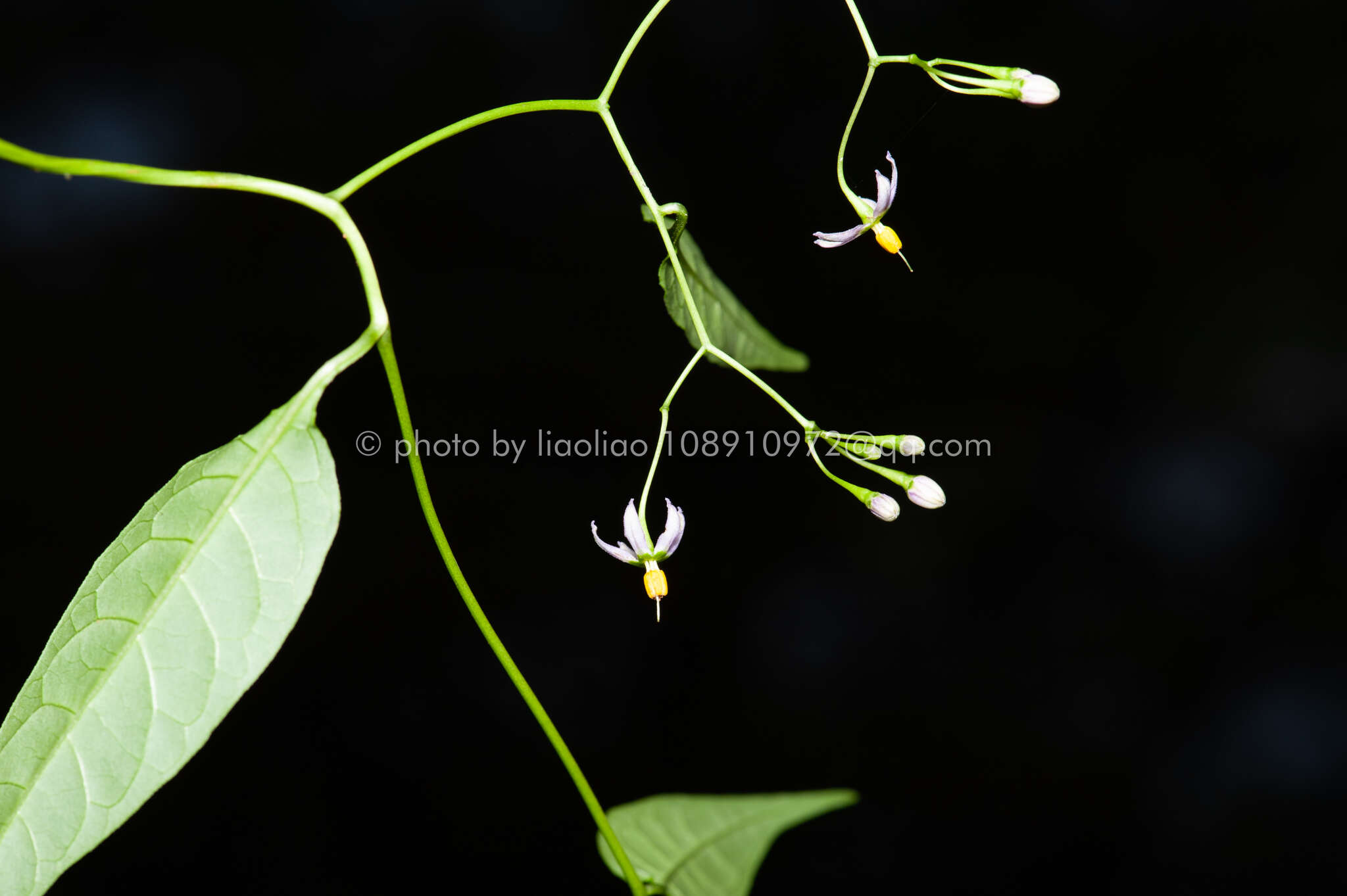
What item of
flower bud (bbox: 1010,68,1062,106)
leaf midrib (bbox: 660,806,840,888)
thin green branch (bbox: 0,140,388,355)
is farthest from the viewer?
leaf midrib (bbox: 660,806,840,888)

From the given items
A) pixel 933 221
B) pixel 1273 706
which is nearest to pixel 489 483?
pixel 933 221

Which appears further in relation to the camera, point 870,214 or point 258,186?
point 870,214

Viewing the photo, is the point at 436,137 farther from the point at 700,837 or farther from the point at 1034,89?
the point at 700,837

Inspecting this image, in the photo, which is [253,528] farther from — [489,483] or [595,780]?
[595,780]

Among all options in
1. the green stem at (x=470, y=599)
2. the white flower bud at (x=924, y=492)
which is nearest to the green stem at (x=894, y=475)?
the white flower bud at (x=924, y=492)

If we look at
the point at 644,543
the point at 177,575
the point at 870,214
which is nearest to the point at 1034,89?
the point at 870,214

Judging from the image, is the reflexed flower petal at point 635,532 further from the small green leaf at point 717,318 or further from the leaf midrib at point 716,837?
the leaf midrib at point 716,837

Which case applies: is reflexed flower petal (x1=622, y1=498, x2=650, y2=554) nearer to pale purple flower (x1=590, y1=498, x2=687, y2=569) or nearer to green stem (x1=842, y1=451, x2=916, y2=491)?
pale purple flower (x1=590, y1=498, x2=687, y2=569)

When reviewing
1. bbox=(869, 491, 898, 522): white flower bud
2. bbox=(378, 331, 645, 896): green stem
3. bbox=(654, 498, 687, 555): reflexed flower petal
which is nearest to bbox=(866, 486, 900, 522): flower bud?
bbox=(869, 491, 898, 522): white flower bud
